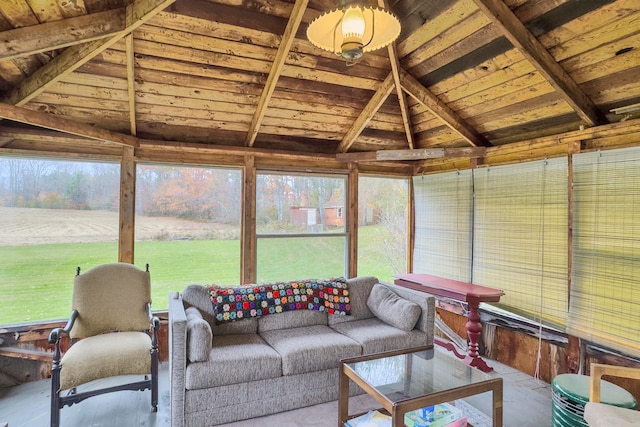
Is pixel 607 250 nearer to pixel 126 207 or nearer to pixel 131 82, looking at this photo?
pixel 131 82

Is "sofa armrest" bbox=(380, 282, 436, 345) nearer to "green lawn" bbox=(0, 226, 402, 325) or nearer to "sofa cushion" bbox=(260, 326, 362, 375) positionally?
"sofa cushion" bbox=(260, 326, 362, 375)

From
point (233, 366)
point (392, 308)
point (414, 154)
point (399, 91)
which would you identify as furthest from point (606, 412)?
point (414, 154)

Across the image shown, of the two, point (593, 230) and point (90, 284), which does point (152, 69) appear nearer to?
point (90, 284)

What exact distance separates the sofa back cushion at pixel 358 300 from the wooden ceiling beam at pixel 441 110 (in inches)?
75.2

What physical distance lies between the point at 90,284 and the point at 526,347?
412cm

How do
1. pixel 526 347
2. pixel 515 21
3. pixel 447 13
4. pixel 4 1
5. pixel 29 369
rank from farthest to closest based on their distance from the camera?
1. pixel 526 347
2. pixel 29 369
3. pixel 447 13
4. pixel 515 21
5. pixel 4 1

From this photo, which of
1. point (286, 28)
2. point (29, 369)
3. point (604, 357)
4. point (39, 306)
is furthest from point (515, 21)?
point (29, 369)

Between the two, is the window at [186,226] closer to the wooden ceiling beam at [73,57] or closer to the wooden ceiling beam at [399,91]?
the wooden ceiling beam at [73,57]

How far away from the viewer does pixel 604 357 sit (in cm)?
301

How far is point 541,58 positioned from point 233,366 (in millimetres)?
3235

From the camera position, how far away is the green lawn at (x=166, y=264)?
11.2 feet

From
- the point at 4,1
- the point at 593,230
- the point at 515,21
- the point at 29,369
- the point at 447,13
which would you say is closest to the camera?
the point at 4,1

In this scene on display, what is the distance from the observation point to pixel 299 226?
4.68 meters

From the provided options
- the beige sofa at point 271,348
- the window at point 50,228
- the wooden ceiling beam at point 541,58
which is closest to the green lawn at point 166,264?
the window at point 50,228
